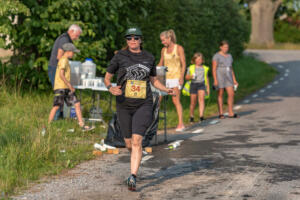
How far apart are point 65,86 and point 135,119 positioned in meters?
4.27

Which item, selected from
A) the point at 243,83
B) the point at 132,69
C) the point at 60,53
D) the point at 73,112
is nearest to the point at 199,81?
the point at 73,112

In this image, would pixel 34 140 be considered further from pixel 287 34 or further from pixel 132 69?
pixel 287 34

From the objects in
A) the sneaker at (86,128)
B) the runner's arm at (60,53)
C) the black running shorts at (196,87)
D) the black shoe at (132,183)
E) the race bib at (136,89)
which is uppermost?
the runner's arm at (60,53)

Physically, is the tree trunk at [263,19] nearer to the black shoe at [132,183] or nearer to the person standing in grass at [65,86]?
the person standing in grass at [65,86]

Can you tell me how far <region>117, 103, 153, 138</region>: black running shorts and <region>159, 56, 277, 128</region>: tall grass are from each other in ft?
19.4

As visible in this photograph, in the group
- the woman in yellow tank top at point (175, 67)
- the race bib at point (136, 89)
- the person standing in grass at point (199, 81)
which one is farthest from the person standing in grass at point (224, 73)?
the race bib at point (136, 89)

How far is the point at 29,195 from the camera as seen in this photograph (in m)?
Result: 6.83

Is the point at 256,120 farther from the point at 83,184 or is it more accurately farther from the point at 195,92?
the point at 83,184

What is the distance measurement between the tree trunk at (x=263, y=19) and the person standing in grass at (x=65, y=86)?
140 ft

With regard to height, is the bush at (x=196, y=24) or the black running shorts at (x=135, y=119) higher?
the bush at (x=196, y=24)

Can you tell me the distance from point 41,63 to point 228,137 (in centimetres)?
515

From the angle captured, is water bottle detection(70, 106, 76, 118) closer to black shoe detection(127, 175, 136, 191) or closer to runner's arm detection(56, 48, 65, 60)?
runner's arm detection(56, 48, 65, 60)

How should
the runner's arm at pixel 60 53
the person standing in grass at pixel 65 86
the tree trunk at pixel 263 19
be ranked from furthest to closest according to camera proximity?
the tree trunk at pixel 263 19 < the runner's arm at pixel 60 53 < the person standing in grass at pixel 65 86

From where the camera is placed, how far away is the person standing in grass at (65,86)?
11039 mm
